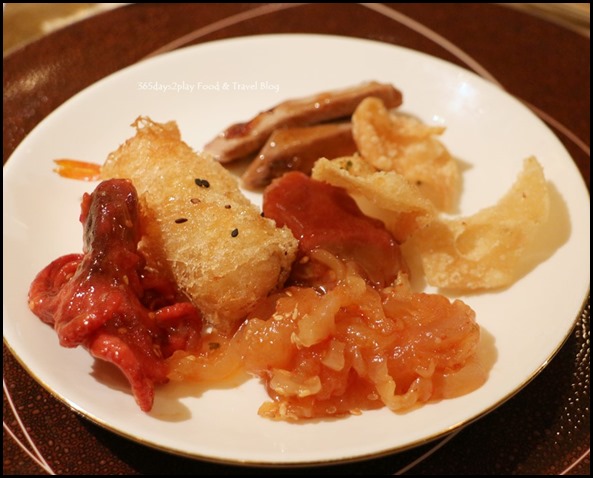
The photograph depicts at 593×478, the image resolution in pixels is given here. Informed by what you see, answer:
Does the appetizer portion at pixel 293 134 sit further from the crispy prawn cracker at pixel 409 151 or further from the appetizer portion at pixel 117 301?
the appetizer portion at pixel 117 301

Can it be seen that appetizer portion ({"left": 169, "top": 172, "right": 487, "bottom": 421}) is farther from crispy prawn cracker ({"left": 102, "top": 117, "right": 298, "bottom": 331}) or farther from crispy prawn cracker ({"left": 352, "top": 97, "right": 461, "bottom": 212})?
crispy prawn cracker ({"left": 352, "top": 97, "right": 461, "bottom": 212})

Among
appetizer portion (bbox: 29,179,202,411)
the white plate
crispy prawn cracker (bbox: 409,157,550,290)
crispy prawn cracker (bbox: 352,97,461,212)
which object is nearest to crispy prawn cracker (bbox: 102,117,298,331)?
appetizer portion (bbox: 29,179,202,411)

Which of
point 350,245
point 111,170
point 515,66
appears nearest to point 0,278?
point 111,170

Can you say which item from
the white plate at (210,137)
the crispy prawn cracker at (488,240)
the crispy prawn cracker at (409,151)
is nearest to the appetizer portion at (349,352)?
the white plate at (210,137)

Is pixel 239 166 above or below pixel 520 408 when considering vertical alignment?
above

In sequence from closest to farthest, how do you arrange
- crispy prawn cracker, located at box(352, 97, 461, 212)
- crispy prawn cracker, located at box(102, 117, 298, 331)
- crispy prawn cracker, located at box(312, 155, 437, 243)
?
crispy prawn cracker, located at box(102, 117, 298, 331) < crispy prawn cracker, located at box(312, 155, 437, 243) < crispy prawn cracker, located at box(352, 97, 461, 212)

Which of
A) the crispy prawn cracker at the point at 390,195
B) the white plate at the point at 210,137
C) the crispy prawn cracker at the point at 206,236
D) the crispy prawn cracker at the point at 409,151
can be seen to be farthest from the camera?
the crispy prawn cracker at the point at 409,151

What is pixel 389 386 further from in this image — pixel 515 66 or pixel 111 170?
pixel 515 66
